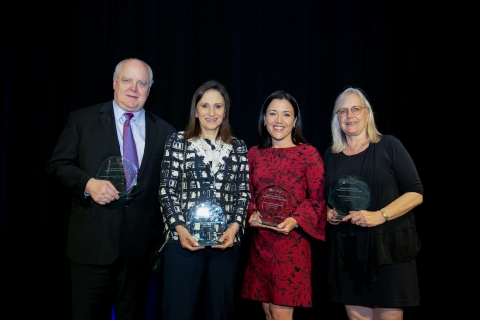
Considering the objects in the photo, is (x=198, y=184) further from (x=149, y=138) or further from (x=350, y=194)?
(x=350, y=194)

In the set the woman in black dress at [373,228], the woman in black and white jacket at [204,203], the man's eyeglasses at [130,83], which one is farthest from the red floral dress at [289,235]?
the man's eyeglasses at [130,83]

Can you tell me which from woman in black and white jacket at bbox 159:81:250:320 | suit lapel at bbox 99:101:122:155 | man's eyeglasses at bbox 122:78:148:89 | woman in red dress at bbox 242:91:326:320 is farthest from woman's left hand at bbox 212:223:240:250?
man's eyeglasses at bbox 122:78:148:89

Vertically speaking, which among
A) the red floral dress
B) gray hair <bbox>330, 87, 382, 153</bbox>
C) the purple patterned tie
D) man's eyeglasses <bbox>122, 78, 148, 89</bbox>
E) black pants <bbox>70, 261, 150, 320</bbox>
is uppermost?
man's eyeglasses <bbox>122, 78, 148, 89</bbox>

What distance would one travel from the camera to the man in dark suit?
2088 mm

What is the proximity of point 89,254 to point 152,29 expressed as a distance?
193cm

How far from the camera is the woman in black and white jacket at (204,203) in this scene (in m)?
1.98

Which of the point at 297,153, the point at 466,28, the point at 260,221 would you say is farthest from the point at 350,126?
the point at 466,28

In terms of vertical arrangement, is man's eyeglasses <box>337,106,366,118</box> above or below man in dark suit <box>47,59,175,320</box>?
above

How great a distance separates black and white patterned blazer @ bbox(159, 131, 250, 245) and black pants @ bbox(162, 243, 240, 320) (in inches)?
4.2

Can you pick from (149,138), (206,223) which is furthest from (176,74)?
(206,223)

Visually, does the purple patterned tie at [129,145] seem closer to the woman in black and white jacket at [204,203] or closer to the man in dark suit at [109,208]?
the man in dark suit at [109,208]

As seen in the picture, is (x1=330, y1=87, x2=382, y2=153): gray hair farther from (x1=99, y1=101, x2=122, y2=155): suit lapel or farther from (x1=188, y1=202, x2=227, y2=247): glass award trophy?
(x1=99, y1=101, x2=122, y2=155): suit lapel

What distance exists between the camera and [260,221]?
2.22 metres

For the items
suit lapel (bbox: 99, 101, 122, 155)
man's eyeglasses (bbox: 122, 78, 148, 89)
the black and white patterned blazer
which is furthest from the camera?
man's eyeglasses (bbox: 122, 78, 148, 89)
